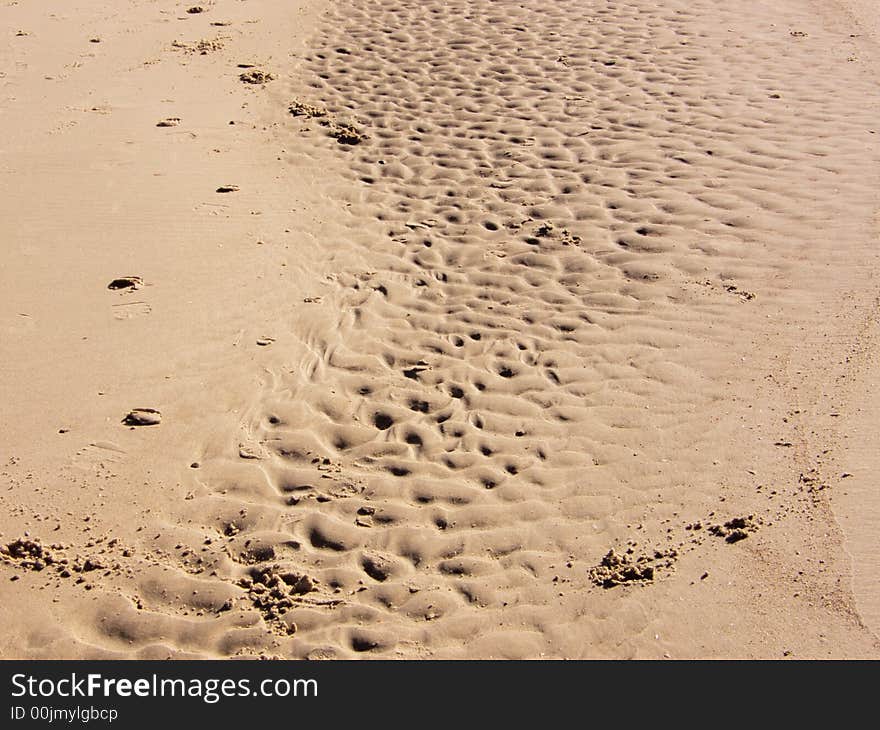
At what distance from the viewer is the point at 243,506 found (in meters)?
4.09

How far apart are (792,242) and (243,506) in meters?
4.43

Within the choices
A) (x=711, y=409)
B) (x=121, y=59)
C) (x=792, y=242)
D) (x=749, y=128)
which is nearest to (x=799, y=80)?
(x=749, y=128)

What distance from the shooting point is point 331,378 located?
16.4ft

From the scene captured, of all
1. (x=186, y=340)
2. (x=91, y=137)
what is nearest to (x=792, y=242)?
(x=186, y=340)

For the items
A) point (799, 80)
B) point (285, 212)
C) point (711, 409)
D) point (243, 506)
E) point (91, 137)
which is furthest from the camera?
point (799, 80)

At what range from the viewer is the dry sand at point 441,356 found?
11.9ft

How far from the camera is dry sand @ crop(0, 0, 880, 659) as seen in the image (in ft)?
11.9

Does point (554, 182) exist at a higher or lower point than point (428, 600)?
higher

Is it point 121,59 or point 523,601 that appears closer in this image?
point 523,601

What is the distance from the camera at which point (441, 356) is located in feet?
17.1

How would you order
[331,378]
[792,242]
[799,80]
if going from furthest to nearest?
1. [799,80]
2. [792,242]
3. [331,378]
